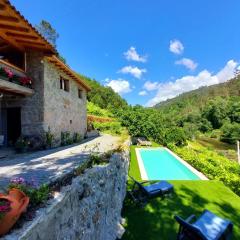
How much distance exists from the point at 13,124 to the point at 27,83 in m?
2.94

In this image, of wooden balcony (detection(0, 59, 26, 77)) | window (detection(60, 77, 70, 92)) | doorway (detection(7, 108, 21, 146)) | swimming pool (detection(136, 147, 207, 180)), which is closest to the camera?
wooden balcony (detection(0, 59, 26, 77))

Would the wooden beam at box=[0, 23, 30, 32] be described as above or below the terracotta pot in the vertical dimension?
above

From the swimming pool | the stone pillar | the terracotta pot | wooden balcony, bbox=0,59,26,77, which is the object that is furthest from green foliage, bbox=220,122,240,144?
the terracotta pot

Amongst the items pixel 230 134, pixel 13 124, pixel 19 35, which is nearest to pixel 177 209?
pixel 19 35

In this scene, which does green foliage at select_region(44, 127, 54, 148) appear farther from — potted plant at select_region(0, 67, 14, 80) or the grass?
the grass

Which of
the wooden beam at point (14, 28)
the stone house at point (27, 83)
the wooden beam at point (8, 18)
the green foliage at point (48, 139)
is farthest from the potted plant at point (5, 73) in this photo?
the green foliage at point (48, 139)

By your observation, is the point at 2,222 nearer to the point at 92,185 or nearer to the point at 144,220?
the point at 92,185

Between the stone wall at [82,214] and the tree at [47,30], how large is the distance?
47043 mm

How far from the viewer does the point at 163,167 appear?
17.5 meters

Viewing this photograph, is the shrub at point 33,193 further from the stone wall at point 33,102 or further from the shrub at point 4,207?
the stone wall at point 33,102

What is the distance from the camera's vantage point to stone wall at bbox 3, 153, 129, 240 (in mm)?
2821

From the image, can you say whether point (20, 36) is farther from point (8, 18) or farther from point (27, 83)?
point (27, 83)

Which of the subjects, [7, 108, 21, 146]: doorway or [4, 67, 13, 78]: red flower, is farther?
[7, 108, 21, 146]: doorway

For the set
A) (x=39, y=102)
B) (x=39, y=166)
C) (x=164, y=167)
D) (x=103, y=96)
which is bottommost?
(x=164, y=167)
